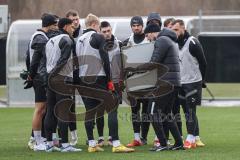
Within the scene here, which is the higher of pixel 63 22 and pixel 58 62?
pixel 63 22

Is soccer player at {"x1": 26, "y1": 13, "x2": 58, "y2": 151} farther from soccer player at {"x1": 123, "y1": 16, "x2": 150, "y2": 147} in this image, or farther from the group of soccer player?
soccer player at {"x1": 123, "y1": 16, "x2": 150, "y2": 147}

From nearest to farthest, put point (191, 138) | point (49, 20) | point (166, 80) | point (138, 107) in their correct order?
1. point (166, 80)
2. point (49, 20)
3. point (191, 138)
4. point (138, 107)

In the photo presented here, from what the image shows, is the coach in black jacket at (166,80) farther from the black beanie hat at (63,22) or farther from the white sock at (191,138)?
the black beanie hat at (63,22)

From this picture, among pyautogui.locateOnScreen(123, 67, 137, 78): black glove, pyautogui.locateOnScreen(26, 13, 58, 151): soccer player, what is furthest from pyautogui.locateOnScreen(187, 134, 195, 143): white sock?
pyautogui.locateOnScreen(26, 13, 58, 151): soccer player

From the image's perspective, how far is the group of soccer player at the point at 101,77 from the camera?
12961mm

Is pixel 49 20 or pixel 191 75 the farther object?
pixel 191 75

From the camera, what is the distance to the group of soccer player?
42.5ft

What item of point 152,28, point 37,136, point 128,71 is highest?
point 152,28

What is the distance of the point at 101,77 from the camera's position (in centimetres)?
1308

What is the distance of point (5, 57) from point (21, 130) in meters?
11.6

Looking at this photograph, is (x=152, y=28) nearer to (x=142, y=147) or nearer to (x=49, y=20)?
(x=49, y=20)

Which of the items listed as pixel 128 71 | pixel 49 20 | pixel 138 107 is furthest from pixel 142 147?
pixel 49 20

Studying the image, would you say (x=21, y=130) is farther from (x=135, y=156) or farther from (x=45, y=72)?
(x=135, y=156)

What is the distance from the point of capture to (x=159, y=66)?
42.9 feet
